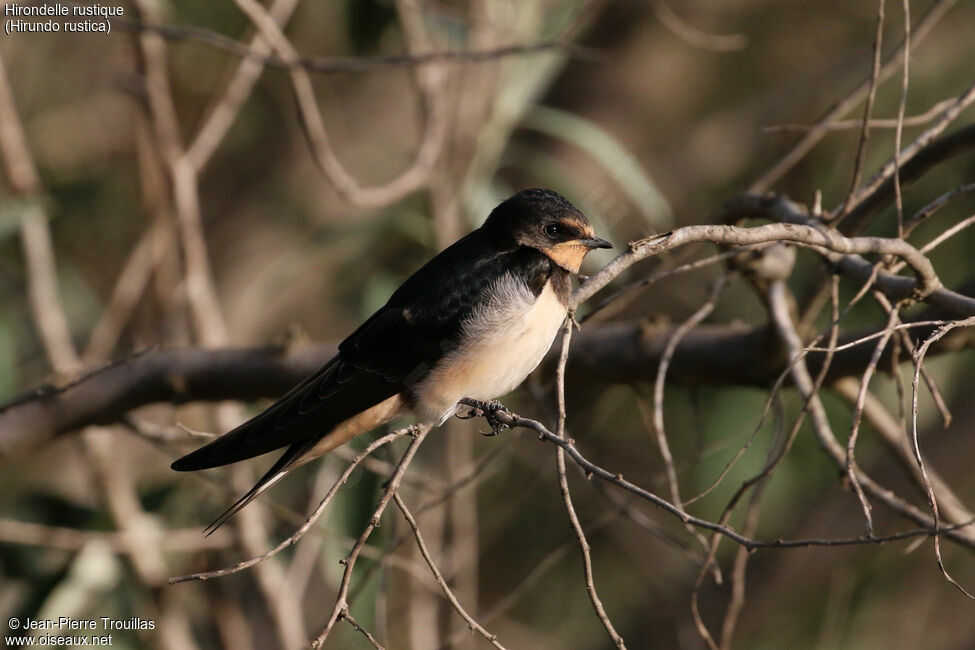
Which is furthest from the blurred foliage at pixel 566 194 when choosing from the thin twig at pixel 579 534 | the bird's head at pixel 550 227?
the thin twig at pixel 579 534

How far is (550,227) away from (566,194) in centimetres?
163

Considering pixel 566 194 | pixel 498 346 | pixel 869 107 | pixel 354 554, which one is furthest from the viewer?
pixel 566 194

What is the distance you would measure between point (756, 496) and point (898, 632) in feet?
11.3

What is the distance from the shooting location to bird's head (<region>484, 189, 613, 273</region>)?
257 centimetres

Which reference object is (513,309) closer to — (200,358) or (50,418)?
(200,358)

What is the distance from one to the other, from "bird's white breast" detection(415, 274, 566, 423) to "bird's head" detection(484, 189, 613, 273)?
14cm

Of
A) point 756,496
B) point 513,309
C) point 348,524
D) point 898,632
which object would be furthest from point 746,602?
point 513,309

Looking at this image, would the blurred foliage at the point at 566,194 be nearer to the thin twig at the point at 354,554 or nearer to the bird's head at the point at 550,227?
the bird's head at the point at 550,227

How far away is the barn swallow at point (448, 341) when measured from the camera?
241cm

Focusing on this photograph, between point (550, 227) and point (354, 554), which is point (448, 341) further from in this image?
point (354, 554)

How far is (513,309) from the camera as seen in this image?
2.44m

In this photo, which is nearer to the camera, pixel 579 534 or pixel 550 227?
pixel 579 534

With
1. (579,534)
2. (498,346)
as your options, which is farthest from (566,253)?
(579,534)

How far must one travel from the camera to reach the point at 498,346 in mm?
2424
